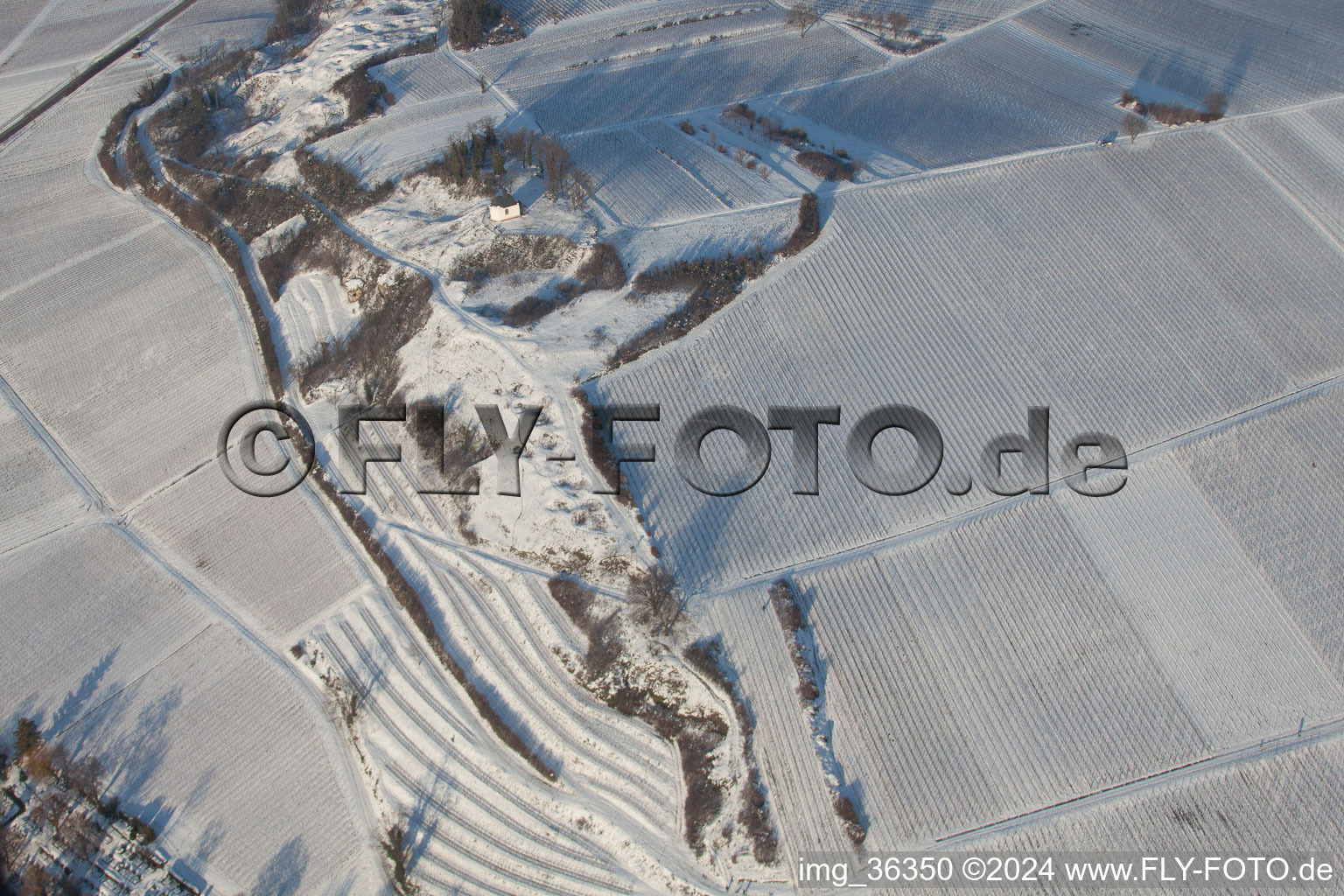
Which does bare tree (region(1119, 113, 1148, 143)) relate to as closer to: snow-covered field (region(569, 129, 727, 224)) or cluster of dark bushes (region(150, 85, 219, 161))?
snow-covered field (region(569, 129, 727, 224))

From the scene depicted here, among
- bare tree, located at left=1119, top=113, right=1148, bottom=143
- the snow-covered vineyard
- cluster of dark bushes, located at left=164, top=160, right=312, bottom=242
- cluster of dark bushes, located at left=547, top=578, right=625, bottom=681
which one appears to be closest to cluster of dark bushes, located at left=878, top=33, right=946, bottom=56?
the snow-covered vineyard

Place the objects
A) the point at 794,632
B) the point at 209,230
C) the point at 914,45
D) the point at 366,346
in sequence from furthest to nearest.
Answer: the point at 914,45
the point at 209,230
the point at 366,346
the point at 794,632

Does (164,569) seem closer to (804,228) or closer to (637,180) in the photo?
(637,180)

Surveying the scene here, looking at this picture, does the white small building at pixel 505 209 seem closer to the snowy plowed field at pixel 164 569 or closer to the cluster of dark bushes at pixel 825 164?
the snowy plowed field at pixel 164 569

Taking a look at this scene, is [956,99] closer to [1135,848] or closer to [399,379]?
[399,379]

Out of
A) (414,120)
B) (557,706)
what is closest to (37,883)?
(557,706)

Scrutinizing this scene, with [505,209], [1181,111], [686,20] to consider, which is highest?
[505,209]
